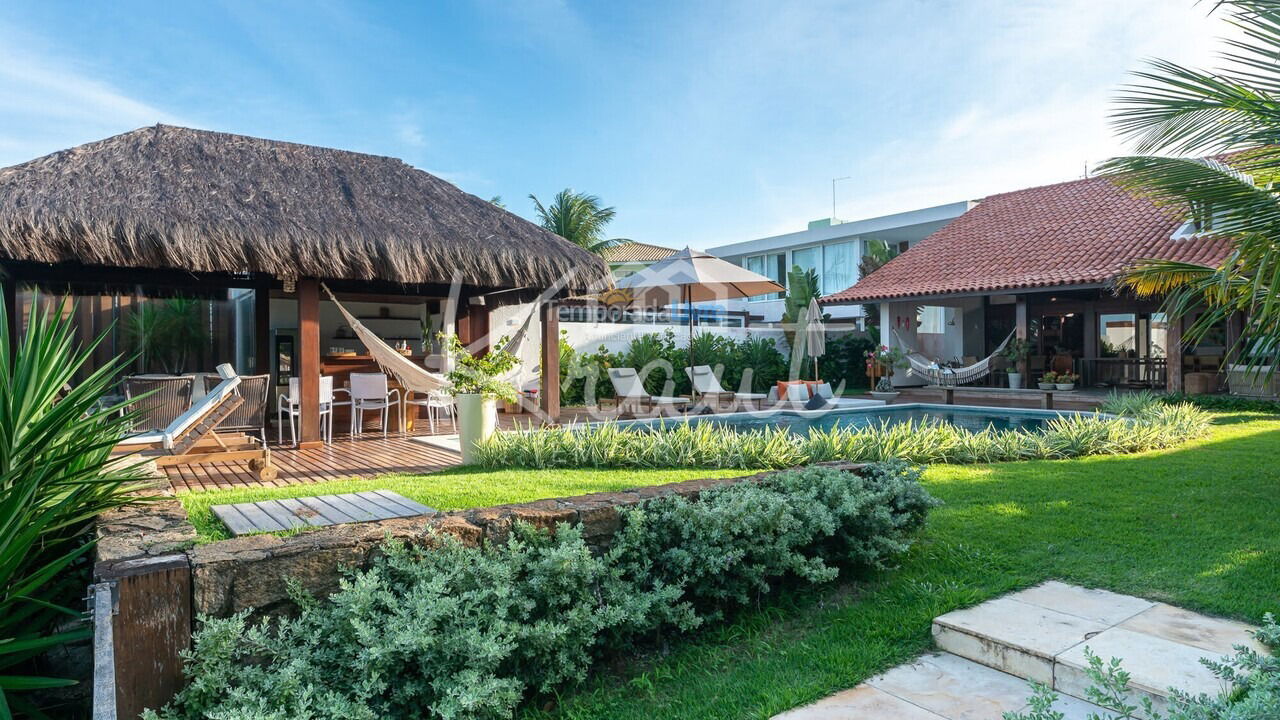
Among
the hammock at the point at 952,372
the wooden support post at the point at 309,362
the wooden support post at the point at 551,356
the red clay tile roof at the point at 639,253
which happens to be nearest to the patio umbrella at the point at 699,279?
the wooden support post at the point at 551,356

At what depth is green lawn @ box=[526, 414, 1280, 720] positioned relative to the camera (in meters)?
2.51

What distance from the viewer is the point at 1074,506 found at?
4672mm

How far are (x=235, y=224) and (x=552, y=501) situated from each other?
588 cm

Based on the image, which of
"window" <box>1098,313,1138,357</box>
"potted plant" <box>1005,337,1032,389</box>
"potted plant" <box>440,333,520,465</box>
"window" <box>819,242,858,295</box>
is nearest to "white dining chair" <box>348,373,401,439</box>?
"potted plant" <box>440,333,520,465</box>

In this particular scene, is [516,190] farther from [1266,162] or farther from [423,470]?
[1266,162]

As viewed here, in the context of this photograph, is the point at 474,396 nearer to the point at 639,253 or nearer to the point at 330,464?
the point at 330,464

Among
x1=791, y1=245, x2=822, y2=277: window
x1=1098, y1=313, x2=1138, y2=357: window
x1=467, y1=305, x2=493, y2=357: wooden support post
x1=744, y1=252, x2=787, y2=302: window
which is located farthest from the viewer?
x1=744, y1=252, x2=787, y2=302: window

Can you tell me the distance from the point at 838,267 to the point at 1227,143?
54.2 ft

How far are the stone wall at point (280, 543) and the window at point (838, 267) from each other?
18.7 metres

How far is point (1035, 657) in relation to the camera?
8.25 feet

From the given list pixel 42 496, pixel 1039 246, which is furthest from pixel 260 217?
A: pixel 1039 246

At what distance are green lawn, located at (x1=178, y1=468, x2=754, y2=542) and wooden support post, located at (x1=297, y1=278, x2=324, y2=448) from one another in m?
2.25

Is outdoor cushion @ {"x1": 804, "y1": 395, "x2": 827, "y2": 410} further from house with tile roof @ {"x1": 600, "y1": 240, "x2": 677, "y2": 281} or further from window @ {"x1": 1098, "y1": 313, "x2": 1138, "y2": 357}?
house with tile roof @ {"x1": 600, "y1": 240, "x2": 677, "y2": 281}

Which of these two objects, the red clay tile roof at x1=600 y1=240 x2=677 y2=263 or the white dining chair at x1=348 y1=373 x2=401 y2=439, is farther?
the red clay tile roof at x1=600 y1=240 x2=677 y2=263
